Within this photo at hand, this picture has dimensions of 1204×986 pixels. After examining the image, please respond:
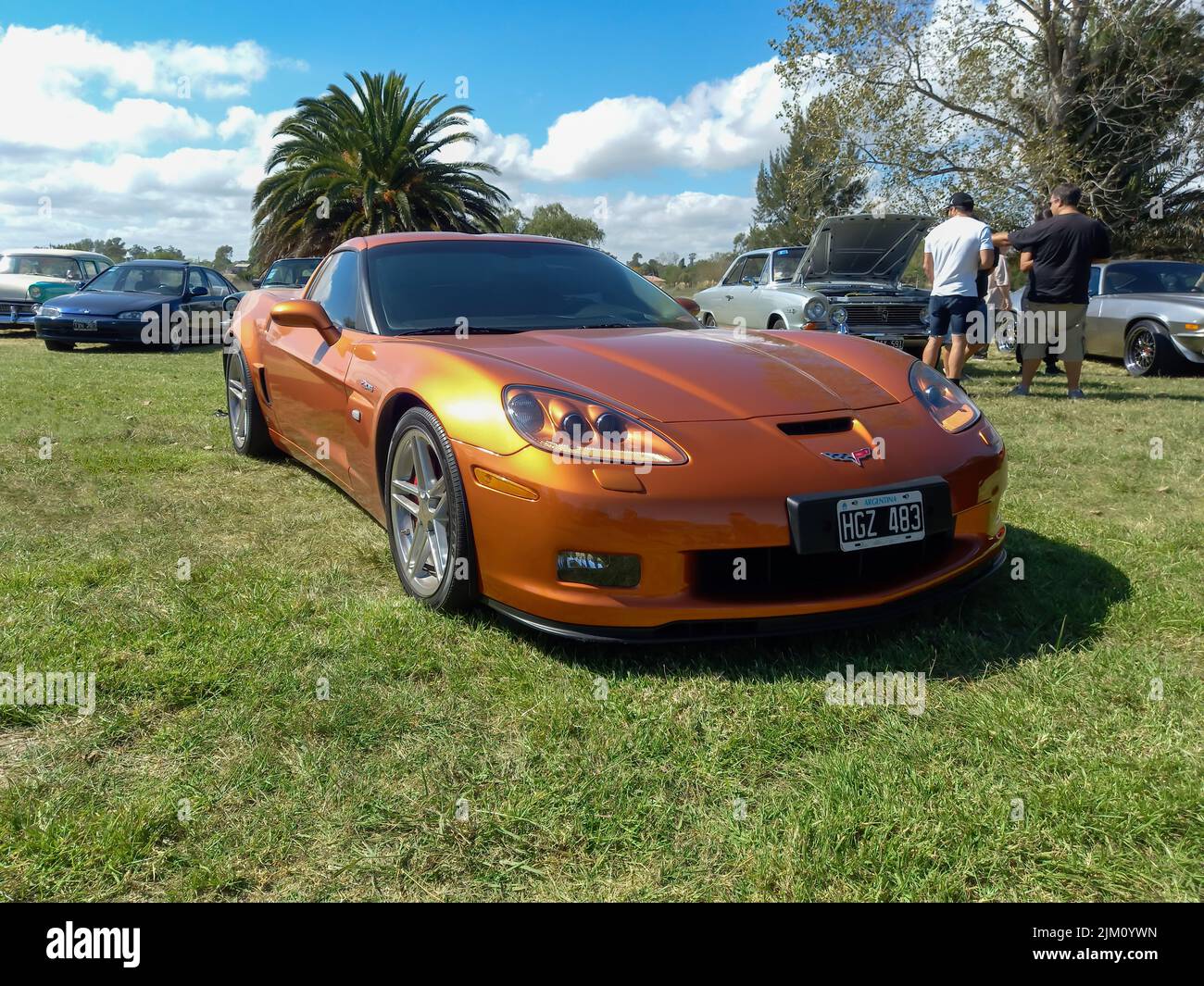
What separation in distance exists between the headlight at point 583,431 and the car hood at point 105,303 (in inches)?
484

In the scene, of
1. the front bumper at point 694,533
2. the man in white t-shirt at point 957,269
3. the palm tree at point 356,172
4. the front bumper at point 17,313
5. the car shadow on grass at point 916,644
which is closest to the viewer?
the front bumper at point 694,533

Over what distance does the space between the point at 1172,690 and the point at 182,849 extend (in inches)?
92.7

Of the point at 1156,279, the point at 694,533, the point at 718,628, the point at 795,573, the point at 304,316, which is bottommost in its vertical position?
the point at 718,628

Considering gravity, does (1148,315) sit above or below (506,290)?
above

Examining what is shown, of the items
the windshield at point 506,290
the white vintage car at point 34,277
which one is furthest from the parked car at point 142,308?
the windshield at point 506,290

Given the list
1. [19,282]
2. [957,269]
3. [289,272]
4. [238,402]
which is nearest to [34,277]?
[19,282]

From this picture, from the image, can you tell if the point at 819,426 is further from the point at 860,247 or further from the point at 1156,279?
the point at 1156,279

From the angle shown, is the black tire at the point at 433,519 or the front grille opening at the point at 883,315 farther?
the front grille opening at the point at 883,315

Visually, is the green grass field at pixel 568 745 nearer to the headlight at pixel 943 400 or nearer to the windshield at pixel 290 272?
the headlight at pixel 943 400

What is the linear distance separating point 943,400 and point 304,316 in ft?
8.17

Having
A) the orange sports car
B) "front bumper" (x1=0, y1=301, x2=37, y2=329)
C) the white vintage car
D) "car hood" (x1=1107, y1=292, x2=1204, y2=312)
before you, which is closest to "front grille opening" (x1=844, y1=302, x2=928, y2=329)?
"car hood" (x1=1107, y1=292, x2=1204, y2=312)

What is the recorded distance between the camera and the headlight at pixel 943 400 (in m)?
2.94

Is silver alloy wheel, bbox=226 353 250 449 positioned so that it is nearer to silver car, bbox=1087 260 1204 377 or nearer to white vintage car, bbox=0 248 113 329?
silver car, bbox=1087 260 1204 377

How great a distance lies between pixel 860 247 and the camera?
1012 cm
